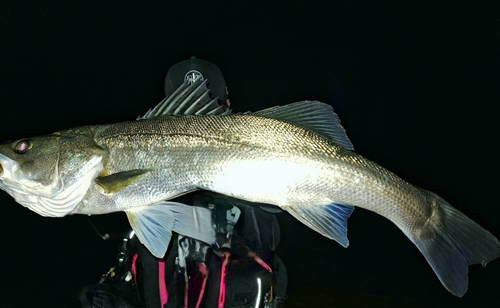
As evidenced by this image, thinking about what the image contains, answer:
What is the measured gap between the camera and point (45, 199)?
4.65ft

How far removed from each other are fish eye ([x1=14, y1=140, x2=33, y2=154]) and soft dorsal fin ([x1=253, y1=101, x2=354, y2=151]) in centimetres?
84

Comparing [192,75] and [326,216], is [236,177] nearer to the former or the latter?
[326,216]

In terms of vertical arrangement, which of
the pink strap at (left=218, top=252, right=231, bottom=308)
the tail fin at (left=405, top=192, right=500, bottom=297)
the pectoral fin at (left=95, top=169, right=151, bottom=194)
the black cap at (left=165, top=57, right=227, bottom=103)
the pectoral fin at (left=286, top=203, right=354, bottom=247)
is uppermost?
the black cap at (left=165, top=57, right=227, bottom=103)

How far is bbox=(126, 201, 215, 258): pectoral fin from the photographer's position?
1.43 metres

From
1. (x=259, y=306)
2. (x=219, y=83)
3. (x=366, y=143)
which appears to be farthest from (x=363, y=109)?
(x=259, y=306)

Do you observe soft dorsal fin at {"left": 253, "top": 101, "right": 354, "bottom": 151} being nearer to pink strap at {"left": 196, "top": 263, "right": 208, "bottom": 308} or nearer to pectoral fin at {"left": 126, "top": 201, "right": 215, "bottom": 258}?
pectoral fin at {"left": 126, "top": 201, "right": 215, "bottom": 258}

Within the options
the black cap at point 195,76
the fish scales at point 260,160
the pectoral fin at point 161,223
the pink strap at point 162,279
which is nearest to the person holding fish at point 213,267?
the pink strap at point 162,279

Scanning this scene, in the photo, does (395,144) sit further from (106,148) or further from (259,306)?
(106,148)

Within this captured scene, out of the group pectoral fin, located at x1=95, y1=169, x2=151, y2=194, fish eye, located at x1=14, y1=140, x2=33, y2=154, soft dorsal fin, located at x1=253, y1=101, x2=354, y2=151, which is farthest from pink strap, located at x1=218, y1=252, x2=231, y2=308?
fish eye, located at x1=14, y1=140, x2=33, y2=154

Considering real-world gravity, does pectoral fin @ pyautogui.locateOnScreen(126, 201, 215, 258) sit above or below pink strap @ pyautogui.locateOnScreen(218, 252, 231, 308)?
above

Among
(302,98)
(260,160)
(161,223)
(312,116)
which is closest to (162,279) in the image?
(161,223)

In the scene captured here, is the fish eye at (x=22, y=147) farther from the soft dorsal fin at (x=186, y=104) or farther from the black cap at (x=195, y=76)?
the black cap at (x=195, y=76)

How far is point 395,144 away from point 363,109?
82cm

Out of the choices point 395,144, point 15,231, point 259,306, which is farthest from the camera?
point 395,144
